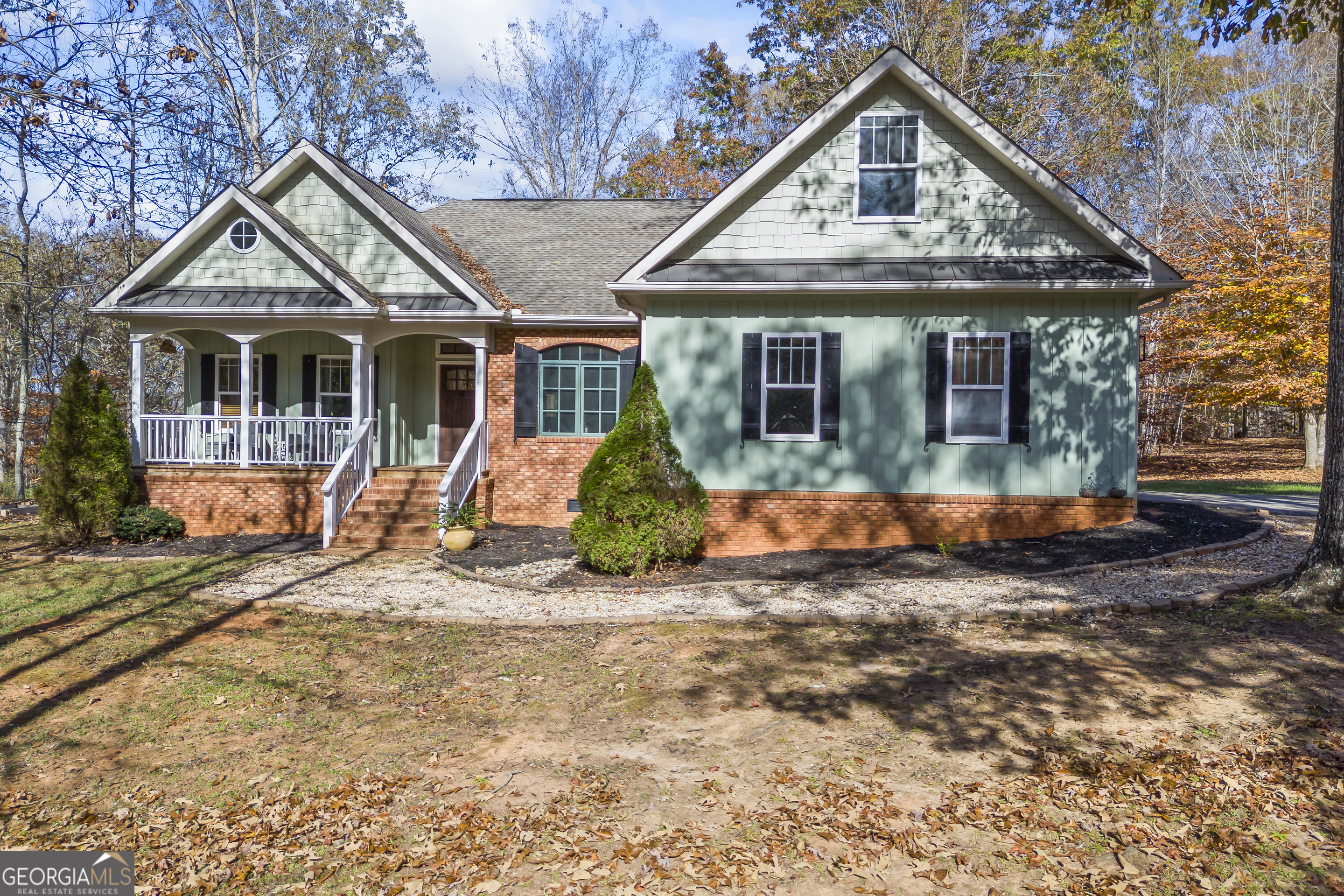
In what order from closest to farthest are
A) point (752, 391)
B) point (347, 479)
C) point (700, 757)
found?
1. point (700, 757)
2. point (752, 391)
3. point (347, 479)

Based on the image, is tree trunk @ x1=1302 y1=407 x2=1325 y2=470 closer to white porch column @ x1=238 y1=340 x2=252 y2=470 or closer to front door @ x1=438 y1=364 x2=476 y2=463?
front door @ x1=438 y1=364 x2=476 y2=463

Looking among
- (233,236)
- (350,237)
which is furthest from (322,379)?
(233,236)

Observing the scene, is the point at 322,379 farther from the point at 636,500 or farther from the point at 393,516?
the point at 636,500

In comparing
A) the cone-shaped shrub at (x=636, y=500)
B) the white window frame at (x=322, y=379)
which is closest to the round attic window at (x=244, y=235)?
the white window frame at (x=322, y=379)

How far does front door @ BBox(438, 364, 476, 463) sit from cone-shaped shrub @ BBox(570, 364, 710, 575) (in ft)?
19.8

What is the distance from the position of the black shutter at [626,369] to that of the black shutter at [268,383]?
21.2 ft

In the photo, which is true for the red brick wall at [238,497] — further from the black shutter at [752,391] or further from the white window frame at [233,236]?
the black shutter at [752,391]

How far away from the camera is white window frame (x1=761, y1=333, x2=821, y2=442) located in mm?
10898

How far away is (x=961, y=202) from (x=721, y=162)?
17615 mm

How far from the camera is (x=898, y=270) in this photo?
1072 cm

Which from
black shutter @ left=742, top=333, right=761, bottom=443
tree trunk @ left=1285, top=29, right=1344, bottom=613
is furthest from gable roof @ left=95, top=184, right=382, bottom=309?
tree trunk @ left=1285, top=29, right=1344, bottom=613

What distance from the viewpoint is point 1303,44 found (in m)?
23.3

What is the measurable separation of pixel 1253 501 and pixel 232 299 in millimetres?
18757

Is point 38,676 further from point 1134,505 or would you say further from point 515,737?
point 1134,505
